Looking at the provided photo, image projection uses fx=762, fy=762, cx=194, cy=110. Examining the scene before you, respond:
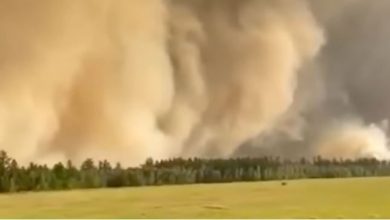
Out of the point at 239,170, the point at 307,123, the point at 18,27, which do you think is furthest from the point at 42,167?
the point at 307,123

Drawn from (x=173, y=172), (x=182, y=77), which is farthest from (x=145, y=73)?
(x=173, y=172)

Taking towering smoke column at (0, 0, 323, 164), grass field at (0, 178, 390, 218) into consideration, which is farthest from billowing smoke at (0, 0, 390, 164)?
grass field at (0, 178, 390, 218)

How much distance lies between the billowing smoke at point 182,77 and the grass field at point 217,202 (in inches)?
9.8

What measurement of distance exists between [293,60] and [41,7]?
160 centimetres

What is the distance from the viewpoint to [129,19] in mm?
4785

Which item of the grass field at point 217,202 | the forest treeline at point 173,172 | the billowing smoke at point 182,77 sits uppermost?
the billowing smoke at point 182,77

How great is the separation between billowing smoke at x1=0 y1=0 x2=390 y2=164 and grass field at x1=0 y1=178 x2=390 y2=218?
0.25 meters

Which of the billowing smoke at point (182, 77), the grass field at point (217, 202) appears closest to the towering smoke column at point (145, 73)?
the billowing smoke at point (182, 77)

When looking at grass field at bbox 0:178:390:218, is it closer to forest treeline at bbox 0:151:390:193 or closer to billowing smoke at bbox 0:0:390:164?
forest treeline at bbox 0:151:390:193

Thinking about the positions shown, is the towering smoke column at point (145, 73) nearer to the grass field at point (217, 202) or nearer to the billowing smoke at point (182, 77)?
the billowing smoke at point (182, 77)

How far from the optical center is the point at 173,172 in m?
4.57

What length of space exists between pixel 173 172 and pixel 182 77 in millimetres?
610

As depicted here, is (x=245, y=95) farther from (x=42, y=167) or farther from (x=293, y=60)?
(x=42, y=167)

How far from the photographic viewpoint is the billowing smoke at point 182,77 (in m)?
4.60
